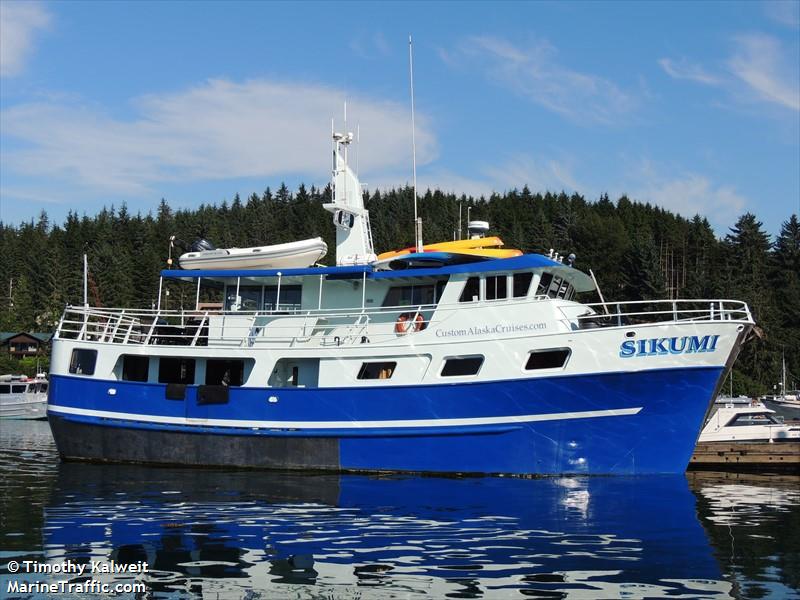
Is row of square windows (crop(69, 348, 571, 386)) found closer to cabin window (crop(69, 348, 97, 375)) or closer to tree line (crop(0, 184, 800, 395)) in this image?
cabin window (crop(69, 348, 97, 375))

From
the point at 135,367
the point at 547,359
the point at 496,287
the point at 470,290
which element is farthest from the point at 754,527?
the point at 135,367

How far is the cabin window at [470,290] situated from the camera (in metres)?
18.5

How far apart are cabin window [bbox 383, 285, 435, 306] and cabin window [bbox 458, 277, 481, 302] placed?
0.78 metres

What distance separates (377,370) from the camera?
1817 centimetres

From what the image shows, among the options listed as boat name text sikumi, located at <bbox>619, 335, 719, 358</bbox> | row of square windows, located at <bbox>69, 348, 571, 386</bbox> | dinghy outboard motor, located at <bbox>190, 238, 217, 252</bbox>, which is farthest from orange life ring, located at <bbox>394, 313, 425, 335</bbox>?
dinghy outboard motor, located at <bbox>190, 238, 217, 252</bbox>

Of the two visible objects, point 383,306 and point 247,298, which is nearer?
point 383,306

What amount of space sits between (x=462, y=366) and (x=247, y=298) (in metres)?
6.26

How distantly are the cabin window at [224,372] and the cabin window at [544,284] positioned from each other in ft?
23.3

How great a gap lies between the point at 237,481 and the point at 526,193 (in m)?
112

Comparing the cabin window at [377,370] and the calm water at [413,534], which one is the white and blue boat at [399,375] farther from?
the calm water at [413,534]

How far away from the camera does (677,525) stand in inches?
479

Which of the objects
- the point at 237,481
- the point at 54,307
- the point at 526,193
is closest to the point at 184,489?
the point at 237,481

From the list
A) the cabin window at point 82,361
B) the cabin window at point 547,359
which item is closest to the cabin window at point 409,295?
the cabin window at point 547,359

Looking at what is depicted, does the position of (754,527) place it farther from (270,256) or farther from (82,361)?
(82,361)
